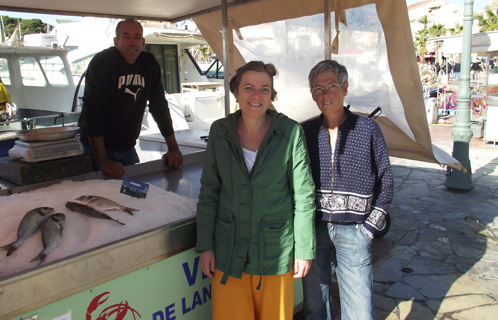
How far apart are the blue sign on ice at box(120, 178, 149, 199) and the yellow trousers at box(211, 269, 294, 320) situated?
64cm

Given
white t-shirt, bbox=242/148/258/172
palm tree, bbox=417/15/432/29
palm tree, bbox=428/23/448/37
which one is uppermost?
palm tree, bbox=417/15/432/29

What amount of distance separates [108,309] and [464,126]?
5.90 meters

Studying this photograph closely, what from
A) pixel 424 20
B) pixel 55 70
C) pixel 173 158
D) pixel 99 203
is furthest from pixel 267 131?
pixel 424 20

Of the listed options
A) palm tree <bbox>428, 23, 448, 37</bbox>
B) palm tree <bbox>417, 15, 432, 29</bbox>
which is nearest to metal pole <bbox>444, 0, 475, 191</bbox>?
palm tree <bbox>428, 23, 448, 37</bbox>

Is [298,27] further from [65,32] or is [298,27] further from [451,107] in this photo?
[451,107]

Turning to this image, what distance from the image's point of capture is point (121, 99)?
2.91 m

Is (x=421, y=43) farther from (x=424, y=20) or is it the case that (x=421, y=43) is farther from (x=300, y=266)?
(x=300, y=266)

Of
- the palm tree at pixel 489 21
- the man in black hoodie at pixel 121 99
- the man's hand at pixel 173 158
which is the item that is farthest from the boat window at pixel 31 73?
the palm tree at pixel 489 21

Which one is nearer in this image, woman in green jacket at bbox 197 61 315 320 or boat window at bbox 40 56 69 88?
woman in green jacket at bbox 197 61 315 320

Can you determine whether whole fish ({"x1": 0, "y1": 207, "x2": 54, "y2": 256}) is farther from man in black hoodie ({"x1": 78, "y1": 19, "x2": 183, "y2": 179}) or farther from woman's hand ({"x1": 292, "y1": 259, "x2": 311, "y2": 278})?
woman's hand ({"x1": 292, "y1": 259, "x2": 311, "y2": 278})

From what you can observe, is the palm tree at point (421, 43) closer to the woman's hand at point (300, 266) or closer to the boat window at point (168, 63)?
the boat window at point (168, 63)

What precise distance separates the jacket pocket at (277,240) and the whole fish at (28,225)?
40.8 inches

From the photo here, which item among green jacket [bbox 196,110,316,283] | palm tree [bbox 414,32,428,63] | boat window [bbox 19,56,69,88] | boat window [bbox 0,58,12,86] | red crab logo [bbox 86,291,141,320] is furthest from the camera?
palm tree [bbox 414,32,428,63]

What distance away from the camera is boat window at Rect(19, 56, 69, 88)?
970cm
